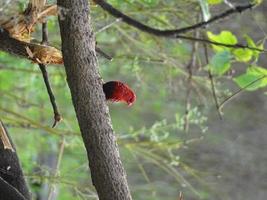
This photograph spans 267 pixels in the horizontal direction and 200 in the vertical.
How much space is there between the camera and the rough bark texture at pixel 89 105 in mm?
716

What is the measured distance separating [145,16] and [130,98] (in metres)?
1.02

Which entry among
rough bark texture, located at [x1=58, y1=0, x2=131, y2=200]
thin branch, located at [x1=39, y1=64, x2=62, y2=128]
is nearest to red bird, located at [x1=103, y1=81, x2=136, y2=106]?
rough bark texture, located at [x1=58, y1=0, x2=131, y2=200]

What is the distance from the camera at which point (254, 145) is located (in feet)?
13.6

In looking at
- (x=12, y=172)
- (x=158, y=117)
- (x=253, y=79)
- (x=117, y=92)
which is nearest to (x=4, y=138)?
(x=12, y=172)

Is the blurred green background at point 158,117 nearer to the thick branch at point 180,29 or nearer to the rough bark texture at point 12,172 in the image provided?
the thick branch at point 180,29

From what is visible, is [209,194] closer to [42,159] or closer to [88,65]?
[42,159]

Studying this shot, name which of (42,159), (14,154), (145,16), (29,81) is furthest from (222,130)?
(14,154)

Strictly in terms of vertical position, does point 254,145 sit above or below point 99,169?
above

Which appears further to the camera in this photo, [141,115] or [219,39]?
[141,115]

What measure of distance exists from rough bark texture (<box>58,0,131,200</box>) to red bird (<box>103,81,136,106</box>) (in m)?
0.03

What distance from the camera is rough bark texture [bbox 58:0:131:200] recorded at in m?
0.72

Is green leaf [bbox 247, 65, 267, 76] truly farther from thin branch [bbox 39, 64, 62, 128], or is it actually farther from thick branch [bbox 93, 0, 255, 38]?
thin branch [bbox 39, 64, 62, 128]

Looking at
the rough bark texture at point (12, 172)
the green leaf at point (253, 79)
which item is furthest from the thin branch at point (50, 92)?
the green leaf at point (253, 79)

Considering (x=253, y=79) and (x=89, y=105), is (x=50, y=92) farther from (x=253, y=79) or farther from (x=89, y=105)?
(x=253, y=79)
